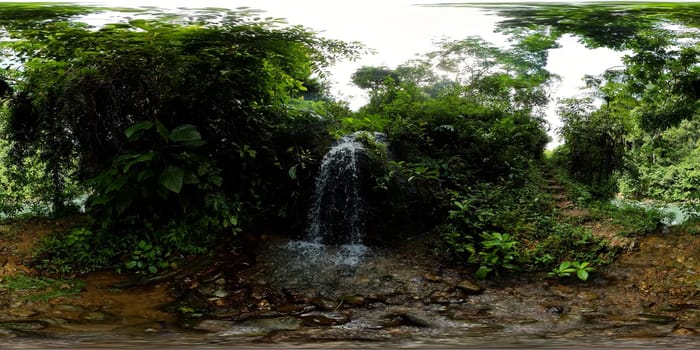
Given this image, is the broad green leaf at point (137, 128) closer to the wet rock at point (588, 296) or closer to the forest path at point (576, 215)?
the forest path at point (576, 215)

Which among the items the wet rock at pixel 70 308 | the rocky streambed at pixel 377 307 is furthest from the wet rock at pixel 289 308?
the wet rock at pixel 70 308

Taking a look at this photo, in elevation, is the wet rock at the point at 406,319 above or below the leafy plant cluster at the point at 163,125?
below

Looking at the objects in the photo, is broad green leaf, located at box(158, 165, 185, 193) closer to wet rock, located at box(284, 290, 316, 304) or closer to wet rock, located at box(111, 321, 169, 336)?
wet rock, located at box(284, 290, 316, 304)

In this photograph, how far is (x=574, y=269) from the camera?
1.90m

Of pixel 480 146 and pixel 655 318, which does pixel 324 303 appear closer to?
pixel 480 146

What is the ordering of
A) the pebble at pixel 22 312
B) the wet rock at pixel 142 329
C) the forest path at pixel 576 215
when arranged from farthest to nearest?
the forest path at pixel 576 215 < the pebble at pixel 22 312 < the wet rock at pixel 142 329

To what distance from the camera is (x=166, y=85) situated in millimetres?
2180

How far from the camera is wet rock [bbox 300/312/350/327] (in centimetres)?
141

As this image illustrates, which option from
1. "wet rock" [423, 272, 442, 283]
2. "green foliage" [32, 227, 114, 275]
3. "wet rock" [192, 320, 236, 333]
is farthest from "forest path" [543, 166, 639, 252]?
"green foliage" [32, 227, 114, 275]

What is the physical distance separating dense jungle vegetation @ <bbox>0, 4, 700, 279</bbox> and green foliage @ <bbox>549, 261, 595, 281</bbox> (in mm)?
15

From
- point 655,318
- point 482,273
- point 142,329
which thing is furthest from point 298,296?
point 655,318

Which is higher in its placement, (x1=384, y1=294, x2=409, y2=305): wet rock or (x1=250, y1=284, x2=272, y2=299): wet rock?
(x1=250, y1=284, x2=272, y2=299): wet rock

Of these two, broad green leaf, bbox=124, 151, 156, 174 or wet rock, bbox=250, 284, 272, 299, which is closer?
wet rock, bbox=250, 284, 272, 299

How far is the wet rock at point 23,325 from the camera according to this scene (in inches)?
49.4
